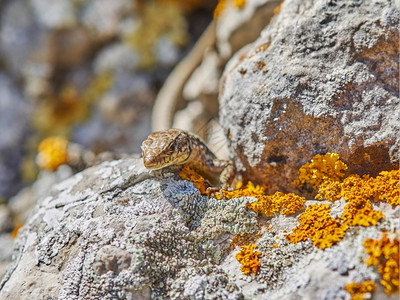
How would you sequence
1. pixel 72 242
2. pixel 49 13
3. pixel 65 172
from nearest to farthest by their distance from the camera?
pixel 72 242
pixel 65 172
pixel 49 13

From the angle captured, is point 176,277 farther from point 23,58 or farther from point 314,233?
point 23,58

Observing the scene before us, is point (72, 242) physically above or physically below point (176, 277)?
above

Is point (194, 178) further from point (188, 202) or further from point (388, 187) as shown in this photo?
point (388, 187)

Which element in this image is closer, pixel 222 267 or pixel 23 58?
pixel 222 267

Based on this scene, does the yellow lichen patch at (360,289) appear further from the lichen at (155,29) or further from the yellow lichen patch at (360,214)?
the lichen at (155,29)

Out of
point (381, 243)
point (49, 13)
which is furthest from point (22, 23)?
point (381, 243)

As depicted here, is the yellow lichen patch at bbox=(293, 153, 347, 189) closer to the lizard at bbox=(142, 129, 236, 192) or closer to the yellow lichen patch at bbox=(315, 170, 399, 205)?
the yellow lichen patch at bbox=(315, 170, 399, 205)

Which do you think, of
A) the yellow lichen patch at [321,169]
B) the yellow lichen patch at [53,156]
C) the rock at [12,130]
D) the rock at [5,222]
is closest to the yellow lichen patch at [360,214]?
the yellow lichen patch at [321,169]
